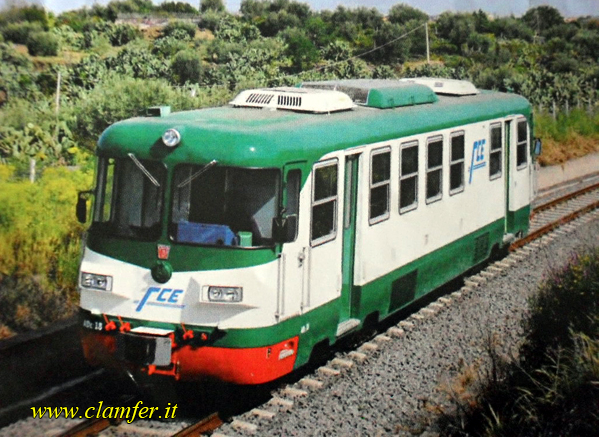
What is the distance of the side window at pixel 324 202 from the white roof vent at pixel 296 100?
915 millimetres

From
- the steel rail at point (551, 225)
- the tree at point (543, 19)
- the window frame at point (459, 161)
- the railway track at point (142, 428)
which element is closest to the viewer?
the railway track at point (142, 428)

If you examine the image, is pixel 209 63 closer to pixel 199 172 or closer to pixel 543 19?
pixel 199 172

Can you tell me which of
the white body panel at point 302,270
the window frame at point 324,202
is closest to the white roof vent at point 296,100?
the white body panel at point 302,270

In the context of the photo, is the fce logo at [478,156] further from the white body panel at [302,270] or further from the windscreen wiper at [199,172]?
the windscreen wiper at [199,172]

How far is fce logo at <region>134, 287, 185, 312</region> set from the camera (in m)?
7.53

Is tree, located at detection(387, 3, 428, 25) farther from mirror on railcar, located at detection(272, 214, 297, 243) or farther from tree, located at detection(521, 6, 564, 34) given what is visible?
mirror on railcar, located at detection(272, 214, 297, 243)

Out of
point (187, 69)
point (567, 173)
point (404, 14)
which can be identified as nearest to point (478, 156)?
point (567, 173)

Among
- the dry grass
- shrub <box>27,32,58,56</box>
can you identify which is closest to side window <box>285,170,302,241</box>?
the dry grass

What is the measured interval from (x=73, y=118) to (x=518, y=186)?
11.9m

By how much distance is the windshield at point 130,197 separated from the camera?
7781mm

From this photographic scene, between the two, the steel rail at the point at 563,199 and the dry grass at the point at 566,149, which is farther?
the dry grass at the point at 566,149

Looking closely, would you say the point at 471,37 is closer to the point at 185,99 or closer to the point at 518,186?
the point at 185,99

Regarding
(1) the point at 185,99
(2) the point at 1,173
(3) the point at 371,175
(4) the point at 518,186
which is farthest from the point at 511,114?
(1) the point at 185,99

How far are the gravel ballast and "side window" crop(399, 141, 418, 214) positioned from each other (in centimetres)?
155
